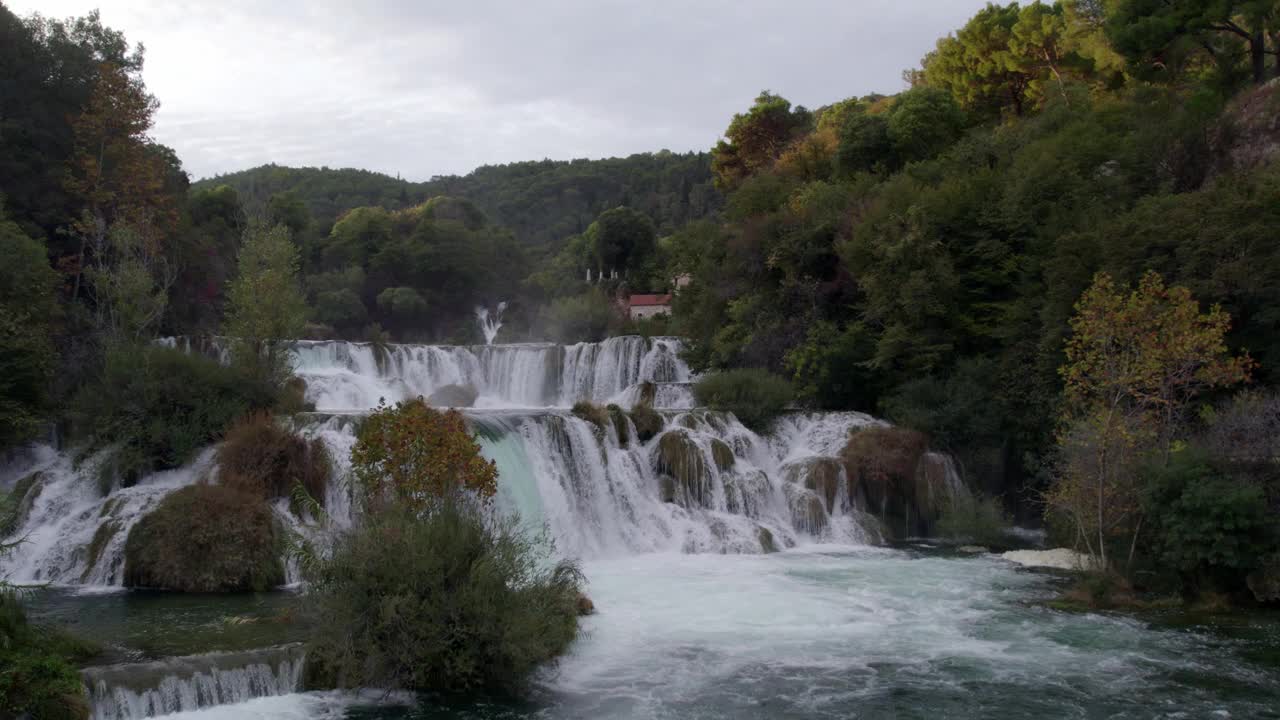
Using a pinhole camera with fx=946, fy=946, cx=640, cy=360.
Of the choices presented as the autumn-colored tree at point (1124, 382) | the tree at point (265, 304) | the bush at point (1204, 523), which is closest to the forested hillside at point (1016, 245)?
the autumn-colored tree at point (1124, 382)

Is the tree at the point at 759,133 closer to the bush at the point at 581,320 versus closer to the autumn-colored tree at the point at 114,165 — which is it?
the bush at the point at 581,320

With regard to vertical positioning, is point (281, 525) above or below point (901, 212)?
below

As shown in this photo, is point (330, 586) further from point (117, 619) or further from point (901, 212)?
point (901, 212)

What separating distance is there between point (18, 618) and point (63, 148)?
21.5 m

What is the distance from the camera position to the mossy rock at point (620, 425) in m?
21.3

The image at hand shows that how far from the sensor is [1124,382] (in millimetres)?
14242

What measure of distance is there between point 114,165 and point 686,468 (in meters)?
18.6

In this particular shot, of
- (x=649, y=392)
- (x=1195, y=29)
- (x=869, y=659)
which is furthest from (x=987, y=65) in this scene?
(x=869, y=659)

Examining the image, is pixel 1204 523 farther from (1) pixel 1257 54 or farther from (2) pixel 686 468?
(1) pixel 1257 54

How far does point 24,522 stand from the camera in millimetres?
16297

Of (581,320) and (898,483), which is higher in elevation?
(581,320)

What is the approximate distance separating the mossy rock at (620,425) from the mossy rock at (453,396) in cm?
925

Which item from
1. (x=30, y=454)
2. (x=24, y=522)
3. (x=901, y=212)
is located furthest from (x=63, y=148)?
(x=901, y=212)

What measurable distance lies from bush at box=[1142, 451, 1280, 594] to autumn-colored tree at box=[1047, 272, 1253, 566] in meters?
0.43
